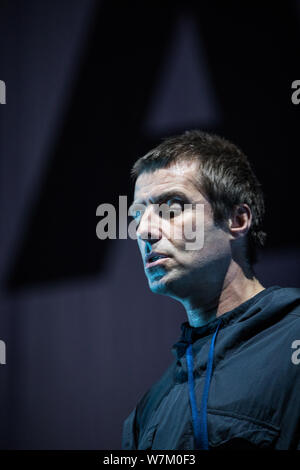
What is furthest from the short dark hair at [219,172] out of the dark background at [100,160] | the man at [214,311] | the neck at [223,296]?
the dark background at [100,160]

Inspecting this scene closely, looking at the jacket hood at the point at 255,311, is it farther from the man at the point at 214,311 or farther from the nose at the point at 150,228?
the nose at the point at 150,228

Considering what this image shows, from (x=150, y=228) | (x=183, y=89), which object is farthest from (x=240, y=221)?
(x=183, y=89)

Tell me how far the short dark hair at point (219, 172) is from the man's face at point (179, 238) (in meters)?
0.03

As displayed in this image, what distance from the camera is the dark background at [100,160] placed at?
2072mm

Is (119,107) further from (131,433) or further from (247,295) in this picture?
(131,433)

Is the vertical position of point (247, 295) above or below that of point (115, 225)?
below

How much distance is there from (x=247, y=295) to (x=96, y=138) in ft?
4.12

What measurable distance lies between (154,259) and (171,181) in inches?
10.1

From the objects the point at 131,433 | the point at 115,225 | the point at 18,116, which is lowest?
the point at 131,433

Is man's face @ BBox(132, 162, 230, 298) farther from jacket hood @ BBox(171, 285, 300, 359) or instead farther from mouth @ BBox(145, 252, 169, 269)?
jacket hood @ BBox(171, 285, 300, 359)

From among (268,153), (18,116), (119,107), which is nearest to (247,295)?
(268,153)

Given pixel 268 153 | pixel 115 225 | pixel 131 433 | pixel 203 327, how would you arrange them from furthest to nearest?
pixel 115 225 < pixel 268 153 < pixel 131 433 < pixel 203 327

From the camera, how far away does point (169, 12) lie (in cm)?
230

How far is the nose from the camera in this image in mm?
1423
